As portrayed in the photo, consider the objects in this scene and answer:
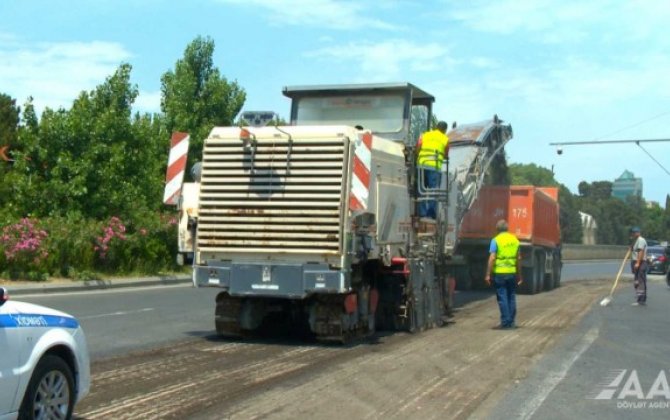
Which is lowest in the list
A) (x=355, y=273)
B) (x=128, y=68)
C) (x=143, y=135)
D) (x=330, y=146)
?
(x=355, y=273)

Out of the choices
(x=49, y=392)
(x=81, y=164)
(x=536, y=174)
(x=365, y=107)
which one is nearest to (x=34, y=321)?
(x=49, y=392)

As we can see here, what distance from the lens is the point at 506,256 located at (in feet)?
49.1

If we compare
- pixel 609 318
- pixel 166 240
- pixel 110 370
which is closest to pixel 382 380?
pixel 110 370

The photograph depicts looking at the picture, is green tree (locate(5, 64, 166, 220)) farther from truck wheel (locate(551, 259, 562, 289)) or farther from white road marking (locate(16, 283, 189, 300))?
truck wheel (locate(551, 259, 562, 289))

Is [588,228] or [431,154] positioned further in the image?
[588,228]

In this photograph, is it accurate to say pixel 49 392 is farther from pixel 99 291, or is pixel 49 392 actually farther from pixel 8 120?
pixel 8 120

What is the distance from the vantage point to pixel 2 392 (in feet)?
19.6

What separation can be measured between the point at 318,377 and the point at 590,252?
60960 millimetres

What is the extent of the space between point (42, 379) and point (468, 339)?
7.62 m

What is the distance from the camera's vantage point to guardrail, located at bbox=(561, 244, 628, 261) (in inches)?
2450

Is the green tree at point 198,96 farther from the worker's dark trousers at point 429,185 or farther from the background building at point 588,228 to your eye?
the background building at point 588,228

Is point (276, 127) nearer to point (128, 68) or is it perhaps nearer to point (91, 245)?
point (91, 245)

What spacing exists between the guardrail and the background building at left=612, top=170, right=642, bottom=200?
228 feet

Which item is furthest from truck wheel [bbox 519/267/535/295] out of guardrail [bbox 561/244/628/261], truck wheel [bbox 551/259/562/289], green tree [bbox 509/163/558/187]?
green tree [bbox 509/163/558/187]
